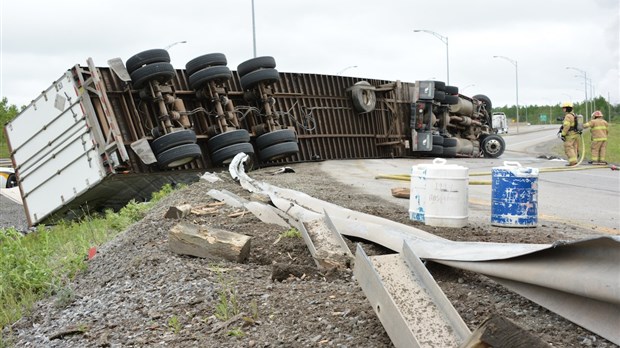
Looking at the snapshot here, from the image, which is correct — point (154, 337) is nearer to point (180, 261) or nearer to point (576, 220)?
point (180, 261)

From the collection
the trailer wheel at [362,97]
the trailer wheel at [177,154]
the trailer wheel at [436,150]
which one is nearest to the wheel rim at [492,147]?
the trailer wheel at [436,150]

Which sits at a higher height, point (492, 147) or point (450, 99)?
point (450, 99)

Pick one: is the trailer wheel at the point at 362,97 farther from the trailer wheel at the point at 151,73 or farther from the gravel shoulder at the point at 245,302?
the gravel shoulder at the point at 245,302

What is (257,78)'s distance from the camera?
1622 centimetres

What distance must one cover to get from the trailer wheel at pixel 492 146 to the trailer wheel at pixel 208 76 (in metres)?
12.9

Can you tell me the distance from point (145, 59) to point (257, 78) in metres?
3.25

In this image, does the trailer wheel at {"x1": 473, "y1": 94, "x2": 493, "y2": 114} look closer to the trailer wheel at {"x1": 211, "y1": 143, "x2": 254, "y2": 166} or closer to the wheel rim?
the wheel rim

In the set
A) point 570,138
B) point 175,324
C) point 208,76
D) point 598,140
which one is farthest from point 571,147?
point 175,324

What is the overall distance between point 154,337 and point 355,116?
1697 cm

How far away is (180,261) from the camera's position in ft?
17.4

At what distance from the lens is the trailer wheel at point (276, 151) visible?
16.2 metres

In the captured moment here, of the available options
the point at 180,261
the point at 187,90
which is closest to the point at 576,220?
the point at 180,261

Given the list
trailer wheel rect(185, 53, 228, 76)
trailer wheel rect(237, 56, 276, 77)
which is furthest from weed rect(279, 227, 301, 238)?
trailer wheel rect(237, 56, 276, 77)

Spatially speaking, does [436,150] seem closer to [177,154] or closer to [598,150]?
[598,150]
